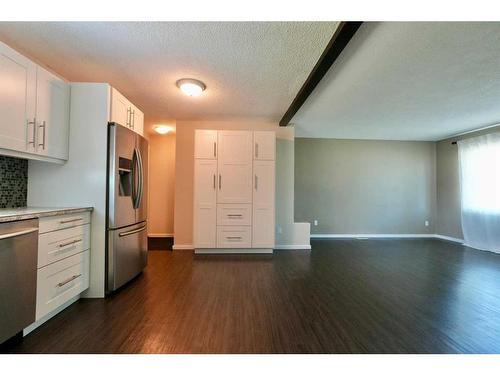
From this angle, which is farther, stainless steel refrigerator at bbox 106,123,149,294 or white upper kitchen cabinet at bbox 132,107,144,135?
white upper kitchen cabinet at bbox 132,107,144,135

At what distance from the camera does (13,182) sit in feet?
7.01

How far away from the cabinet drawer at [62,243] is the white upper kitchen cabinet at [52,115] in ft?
2.43

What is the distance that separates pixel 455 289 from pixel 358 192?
3.48 metres

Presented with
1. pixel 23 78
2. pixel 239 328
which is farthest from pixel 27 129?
pixel 239 328

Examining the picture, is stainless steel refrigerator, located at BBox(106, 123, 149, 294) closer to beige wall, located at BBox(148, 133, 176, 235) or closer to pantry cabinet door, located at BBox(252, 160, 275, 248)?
pantry cabinet door, located at BBox(252, 160, 275, 248)

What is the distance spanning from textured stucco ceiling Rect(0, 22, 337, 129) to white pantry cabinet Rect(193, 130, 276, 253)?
0.85 metres

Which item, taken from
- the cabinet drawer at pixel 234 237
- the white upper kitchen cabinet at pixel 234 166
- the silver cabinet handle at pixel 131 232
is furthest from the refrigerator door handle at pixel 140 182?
the cabinet drawer at pixel 234 237

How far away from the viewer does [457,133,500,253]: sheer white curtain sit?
438 cm

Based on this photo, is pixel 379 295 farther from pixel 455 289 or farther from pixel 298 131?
pixel 298 131

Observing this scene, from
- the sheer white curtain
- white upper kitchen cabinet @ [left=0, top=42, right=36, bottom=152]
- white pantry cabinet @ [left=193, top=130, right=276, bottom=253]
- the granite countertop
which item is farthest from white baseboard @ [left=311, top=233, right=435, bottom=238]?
white upper kitchen cabinet @ [left=0, top=42, right=36, bottom=152]

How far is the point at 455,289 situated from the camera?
8.69 ft

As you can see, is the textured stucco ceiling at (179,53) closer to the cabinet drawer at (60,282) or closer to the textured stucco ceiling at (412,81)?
the textured stucco ceiling at (412,81)

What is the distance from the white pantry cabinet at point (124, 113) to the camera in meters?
2.45

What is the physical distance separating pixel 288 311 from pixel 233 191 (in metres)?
2.31
